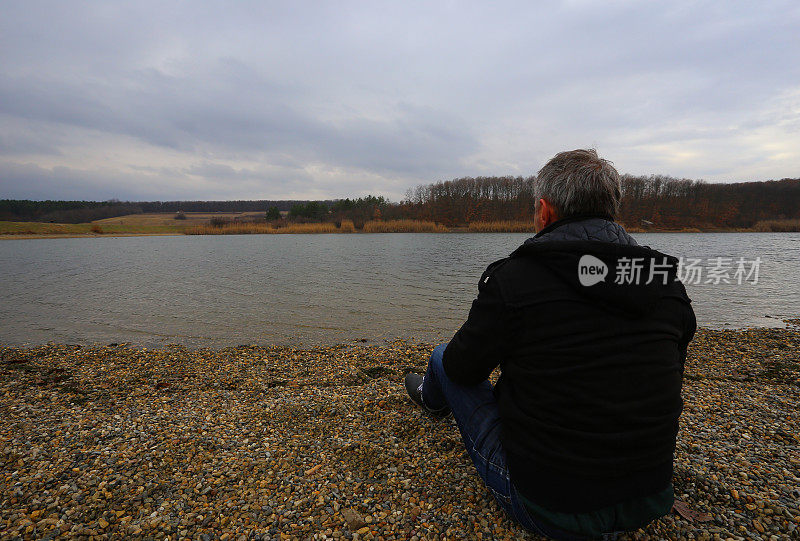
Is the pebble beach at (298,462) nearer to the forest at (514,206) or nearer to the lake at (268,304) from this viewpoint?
the lake at (268,304)

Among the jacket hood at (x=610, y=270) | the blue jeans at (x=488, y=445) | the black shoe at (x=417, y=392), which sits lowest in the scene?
the black shoe at (x=417, y=392)

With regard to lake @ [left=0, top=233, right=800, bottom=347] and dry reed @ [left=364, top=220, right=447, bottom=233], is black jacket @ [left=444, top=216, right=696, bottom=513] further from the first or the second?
dry reed @ [left=364, top=220, right=447, bottom=233]

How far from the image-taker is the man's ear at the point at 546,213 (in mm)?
2223

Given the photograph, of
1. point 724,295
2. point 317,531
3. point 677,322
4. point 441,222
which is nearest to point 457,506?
point 317,531

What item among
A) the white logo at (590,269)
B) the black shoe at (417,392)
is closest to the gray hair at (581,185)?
the white logo at (590,269)

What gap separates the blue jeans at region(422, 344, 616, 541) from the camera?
7.17 feet

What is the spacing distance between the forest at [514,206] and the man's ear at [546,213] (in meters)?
70.7

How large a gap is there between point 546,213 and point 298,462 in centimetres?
294

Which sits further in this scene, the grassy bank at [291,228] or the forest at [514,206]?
the forest at [514,206]

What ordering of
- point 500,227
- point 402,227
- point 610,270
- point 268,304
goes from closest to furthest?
point 610,270 < point 268,304 < point 500,227 < point 402,227

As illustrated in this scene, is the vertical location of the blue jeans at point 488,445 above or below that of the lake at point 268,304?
above

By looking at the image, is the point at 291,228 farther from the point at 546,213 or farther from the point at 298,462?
the point at 546,213

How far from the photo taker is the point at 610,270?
1.74 metres

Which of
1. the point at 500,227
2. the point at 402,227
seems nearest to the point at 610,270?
the point at 500,227
